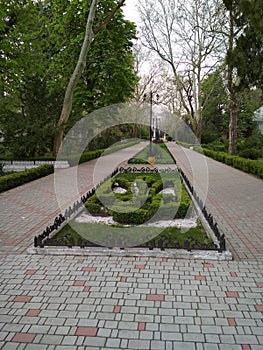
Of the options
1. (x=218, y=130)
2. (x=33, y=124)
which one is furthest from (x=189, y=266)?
(x=218, y=130)

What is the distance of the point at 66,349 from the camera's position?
2.62m

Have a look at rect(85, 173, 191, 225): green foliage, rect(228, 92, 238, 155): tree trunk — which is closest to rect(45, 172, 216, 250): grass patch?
rect(85, 173, 191, 225): green foliage

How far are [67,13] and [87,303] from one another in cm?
1801

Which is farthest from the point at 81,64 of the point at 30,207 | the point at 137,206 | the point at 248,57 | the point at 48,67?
the point at 137,206

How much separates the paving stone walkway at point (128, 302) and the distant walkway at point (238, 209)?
0.14m

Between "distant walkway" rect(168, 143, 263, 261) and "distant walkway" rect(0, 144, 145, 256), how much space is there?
12.1 feet

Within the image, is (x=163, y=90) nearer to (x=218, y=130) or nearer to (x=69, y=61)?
(x=218, y=130)

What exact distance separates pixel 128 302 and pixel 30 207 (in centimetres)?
500

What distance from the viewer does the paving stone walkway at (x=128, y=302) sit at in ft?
9.00

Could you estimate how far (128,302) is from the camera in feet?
10.9

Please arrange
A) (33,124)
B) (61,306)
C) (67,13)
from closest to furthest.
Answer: (61,306), (33,124), (67,13)

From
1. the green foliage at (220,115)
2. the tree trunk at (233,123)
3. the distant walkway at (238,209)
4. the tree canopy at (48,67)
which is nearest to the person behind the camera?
the distant walkway at (238,209)

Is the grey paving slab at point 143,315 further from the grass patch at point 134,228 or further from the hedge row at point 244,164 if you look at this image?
the hedge row at point 244,164

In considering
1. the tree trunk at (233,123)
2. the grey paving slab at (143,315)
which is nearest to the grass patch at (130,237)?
the grey paving slab at (143,315)
